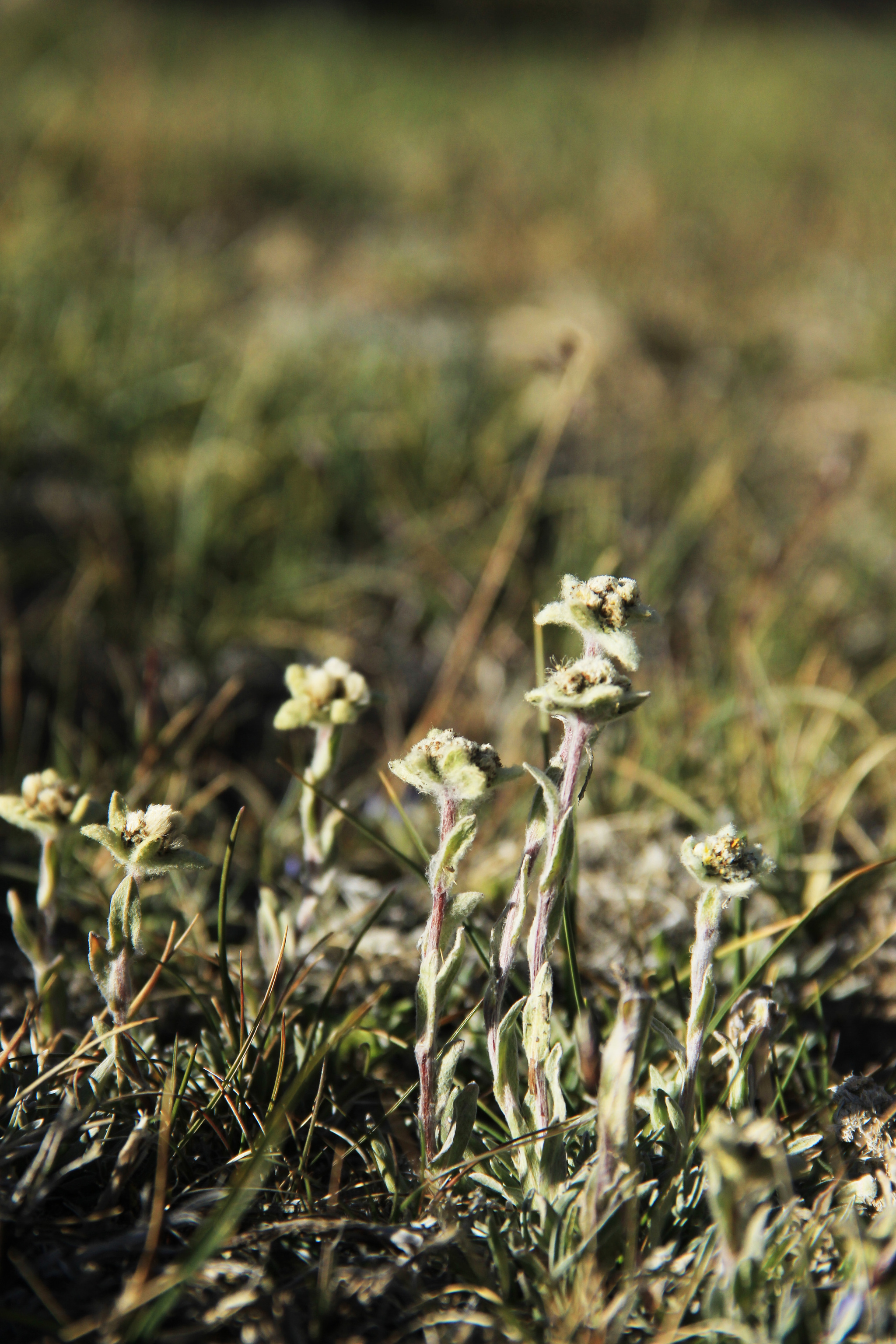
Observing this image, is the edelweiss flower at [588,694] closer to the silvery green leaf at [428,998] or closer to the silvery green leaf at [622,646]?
the silvery green leaf at [622,646]

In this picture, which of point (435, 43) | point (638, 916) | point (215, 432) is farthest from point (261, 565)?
point (435, 43)

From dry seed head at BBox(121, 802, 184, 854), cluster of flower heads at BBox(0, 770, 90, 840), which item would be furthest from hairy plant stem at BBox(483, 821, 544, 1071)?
cluster of flower heads at BBox(0, 770, 90, 840)

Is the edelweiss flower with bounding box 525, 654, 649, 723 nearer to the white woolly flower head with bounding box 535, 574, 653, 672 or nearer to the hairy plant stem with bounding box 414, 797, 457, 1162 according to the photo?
the white woolly flower head with bounding box 535, 574, 653, 672

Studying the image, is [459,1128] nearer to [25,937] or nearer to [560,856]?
[560,856]

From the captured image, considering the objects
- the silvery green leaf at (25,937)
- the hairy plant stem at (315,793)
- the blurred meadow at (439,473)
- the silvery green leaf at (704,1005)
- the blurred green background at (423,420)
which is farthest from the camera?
the blurred green background at (423,420)

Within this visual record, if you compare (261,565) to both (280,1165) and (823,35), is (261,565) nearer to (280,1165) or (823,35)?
(280,1165)

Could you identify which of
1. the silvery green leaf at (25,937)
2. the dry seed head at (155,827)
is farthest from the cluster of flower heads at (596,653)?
the silvery green leaf at (25,937)
